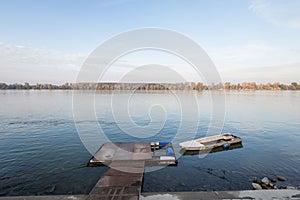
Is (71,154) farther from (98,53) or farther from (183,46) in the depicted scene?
(183,46)

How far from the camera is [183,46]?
1531 centimetres

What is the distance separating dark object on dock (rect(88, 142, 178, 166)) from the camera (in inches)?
520

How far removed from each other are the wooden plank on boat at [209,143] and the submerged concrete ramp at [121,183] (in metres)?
6.15

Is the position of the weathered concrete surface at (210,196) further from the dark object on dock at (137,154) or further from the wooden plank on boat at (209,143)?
the wooden plank on boat at (209,143)

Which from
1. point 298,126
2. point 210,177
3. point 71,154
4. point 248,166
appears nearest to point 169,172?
point 210,177

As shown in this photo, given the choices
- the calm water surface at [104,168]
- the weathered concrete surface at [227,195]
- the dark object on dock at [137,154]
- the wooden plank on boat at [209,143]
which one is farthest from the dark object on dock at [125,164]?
the wooden plank on boat at [209,143]

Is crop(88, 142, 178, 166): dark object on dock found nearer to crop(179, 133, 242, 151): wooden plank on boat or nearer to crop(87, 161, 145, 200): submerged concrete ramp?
crop(87, 161, 145, 200): submerged concrete ramp

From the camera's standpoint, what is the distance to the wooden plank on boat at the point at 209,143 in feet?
55.7

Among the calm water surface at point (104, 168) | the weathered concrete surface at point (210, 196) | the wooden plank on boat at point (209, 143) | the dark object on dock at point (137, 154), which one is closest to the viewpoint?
the weathered concrete surface at point (210, 196)

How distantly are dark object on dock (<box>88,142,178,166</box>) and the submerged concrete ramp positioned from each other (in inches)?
30.0

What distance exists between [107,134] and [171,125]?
10089 millimetres

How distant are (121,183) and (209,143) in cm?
1244

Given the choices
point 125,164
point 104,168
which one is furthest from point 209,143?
point 104,168

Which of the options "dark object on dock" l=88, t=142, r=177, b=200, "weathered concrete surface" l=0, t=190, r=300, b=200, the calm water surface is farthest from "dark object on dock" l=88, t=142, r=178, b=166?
"weathered concrete surface" l=0, t=190, r=300, b=200
